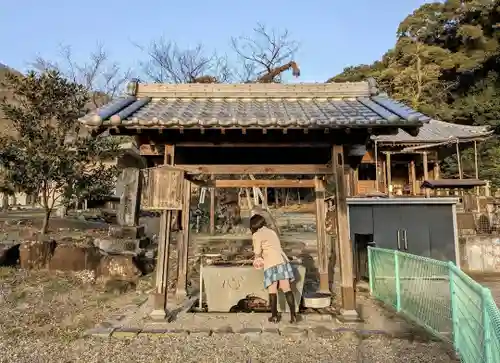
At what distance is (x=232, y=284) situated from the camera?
623 cm

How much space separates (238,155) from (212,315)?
2949 millimetres

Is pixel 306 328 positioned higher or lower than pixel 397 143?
lower

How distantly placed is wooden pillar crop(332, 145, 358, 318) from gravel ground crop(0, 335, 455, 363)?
2.65 ft

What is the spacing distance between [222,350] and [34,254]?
267 inches

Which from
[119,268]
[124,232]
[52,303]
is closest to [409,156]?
[124,232]

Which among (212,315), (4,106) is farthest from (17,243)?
(212,315)

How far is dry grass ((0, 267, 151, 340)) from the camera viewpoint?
5609mm

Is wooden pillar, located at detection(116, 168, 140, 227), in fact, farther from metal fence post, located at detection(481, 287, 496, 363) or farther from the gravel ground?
metal fence post, located at detection(481, 287, 496, 363)

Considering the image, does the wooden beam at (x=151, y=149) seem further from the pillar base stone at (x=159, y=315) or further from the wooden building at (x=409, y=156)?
the wooden building at (x=409, y=156)

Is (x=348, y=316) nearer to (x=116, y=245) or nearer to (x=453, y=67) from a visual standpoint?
(x=116, y=245)

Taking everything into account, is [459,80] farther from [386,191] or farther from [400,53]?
[386,191]

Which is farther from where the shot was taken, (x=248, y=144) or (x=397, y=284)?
(x=397, y=284)

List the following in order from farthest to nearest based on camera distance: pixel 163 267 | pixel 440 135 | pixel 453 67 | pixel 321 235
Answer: pixel 453 67 < pixel 440 135 < pixel 321 235 < pixel 163 267

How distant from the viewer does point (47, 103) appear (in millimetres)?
10039
